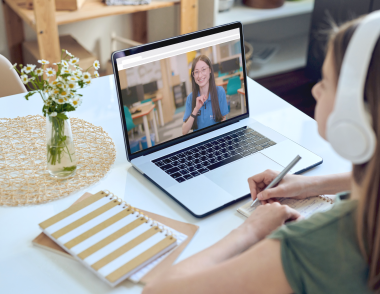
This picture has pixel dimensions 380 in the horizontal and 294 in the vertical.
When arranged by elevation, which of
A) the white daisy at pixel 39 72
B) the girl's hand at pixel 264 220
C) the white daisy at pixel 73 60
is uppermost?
the white daisy at pixel 73 60

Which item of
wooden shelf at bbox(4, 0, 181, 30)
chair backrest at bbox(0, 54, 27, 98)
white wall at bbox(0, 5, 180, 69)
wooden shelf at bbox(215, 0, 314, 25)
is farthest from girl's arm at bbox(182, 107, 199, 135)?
white wall at bbox(0, 5, 180, 69)

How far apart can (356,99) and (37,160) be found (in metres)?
0.77

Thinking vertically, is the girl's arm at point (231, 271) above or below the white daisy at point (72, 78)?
below

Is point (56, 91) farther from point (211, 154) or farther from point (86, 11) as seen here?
point (86, 11)

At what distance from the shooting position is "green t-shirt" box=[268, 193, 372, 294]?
60cm

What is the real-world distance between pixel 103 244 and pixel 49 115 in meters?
0.30

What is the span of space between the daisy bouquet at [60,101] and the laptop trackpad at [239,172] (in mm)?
321

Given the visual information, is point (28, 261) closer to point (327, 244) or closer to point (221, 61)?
point (327, 244)

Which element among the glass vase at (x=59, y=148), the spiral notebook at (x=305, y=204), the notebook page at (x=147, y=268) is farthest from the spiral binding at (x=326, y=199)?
the glass vase at (x=59, y=148)

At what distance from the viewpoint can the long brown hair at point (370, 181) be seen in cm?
54

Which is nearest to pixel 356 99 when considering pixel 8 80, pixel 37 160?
pixel 37 160

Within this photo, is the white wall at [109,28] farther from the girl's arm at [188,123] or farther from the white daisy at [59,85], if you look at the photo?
the white daisy at [59,85]

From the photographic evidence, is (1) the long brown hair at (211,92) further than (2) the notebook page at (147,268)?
Yes

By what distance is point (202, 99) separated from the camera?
1084 mm
